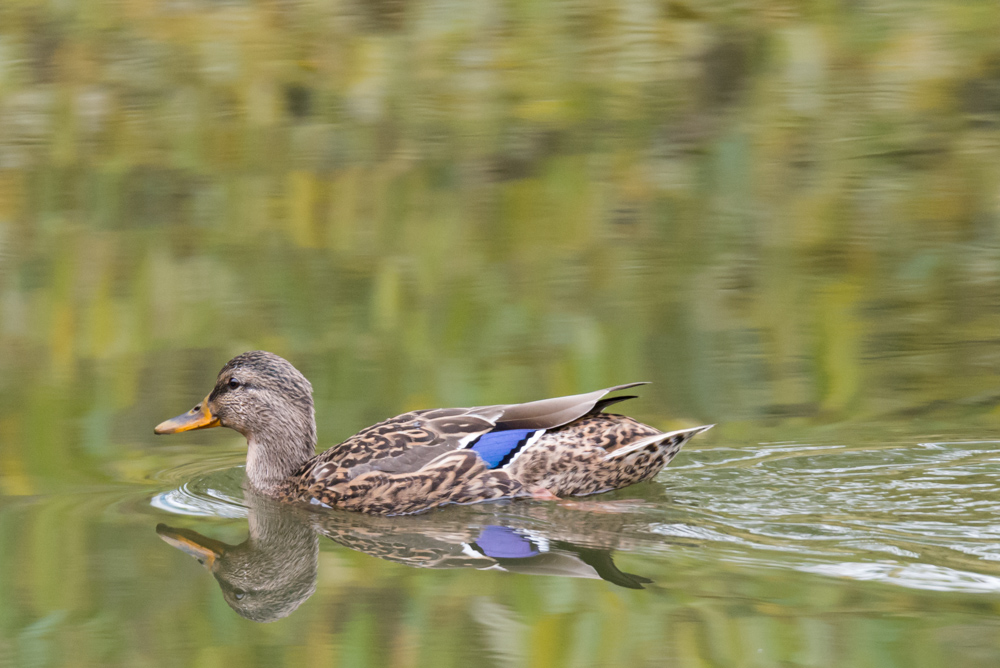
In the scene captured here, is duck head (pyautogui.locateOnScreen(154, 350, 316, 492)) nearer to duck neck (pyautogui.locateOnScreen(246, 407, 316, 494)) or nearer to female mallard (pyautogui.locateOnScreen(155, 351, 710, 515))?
duck neck (pyautogui.locateOnScreen(246, 407, 316, 494))

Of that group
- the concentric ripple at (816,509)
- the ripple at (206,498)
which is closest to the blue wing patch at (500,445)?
the concentric ripple at (816,509)

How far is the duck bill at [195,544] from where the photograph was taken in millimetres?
5336

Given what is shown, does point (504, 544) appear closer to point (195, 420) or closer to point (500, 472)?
point (500, 472)

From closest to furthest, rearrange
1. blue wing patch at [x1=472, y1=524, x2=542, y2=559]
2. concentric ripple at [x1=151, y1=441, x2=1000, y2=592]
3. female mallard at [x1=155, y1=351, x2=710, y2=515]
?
concentric ripple at [x1=151, y1=441, x2=1000, y2=592] < blue wing patch at [x1=472, y1=524, x2=542, y2=559] < female mallard at [x1=155, y1=351, x2=710, y2=515]

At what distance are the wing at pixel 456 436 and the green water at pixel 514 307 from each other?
26 cm

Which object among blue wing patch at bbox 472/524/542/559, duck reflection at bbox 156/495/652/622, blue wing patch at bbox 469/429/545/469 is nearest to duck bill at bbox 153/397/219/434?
duck reflection at bbox 156/495/652/622

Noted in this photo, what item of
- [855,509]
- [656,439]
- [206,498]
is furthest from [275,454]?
[855,509]

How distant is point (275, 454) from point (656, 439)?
181 cm

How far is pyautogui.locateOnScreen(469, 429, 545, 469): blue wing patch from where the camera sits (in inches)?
231

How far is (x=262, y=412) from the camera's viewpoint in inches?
249

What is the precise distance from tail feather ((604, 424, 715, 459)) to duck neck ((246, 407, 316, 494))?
1493 mm

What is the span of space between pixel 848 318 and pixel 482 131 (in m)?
3.00

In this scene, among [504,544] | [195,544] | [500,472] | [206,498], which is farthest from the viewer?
[206,498]

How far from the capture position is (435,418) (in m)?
6.02
